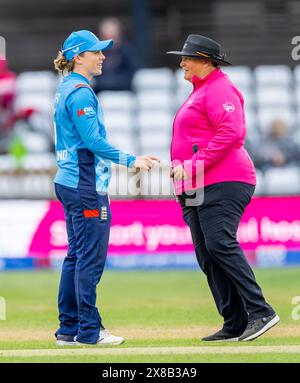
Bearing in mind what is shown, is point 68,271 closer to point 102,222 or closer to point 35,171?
point 102,222

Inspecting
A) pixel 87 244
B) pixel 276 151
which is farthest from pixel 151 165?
pixel 276 151

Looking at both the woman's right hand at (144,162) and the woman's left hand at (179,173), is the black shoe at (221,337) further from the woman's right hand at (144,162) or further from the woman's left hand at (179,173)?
the woman's right hand at (144,162)

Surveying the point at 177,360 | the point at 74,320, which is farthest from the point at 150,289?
the point at 177,360

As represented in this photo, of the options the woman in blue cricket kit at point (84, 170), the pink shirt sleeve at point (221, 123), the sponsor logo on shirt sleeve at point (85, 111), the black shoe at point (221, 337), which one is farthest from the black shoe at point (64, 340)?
the sponsor logo on shirt sleeve at point (85, 111)

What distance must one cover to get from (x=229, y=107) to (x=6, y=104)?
389 inches

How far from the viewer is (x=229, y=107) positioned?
8391 millimetres

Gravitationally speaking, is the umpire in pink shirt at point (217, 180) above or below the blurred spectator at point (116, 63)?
below

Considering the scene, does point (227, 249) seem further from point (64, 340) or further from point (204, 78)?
point (64, 340)

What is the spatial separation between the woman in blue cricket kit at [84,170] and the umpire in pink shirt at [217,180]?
366 millimetres

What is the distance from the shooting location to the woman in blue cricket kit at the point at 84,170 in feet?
27.4

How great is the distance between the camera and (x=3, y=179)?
51.8ft

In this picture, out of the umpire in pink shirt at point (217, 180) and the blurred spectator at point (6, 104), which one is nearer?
the umpire in pink shirt at point (217, 180)

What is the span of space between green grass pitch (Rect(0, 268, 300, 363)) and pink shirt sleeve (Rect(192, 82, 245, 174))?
52.6 inches
